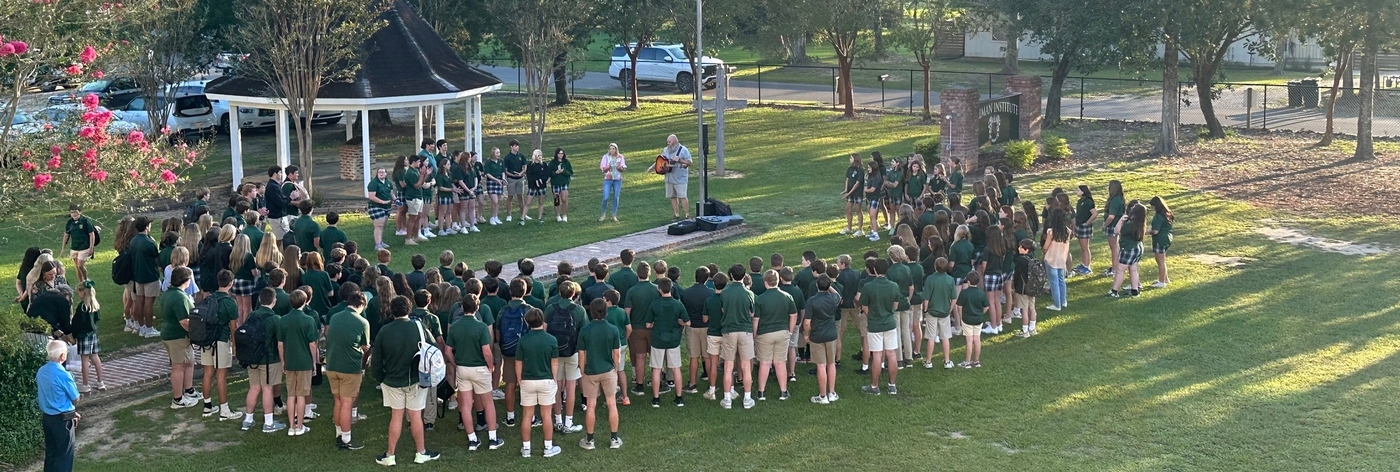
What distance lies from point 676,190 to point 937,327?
323 inches

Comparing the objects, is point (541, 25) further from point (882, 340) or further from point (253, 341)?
point (253, 341)

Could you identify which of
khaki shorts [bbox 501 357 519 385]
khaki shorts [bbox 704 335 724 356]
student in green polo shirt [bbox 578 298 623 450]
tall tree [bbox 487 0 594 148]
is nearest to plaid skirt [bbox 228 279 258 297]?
khaki shorts [bbox 501 357 519 385]

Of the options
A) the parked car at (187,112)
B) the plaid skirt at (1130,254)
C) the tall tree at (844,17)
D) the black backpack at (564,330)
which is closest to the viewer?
the black backpack at (564,330)

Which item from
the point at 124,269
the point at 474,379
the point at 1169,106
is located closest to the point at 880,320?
the point at 474,379

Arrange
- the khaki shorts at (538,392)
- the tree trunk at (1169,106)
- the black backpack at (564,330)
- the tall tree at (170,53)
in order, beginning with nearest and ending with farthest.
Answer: the khaki shorts at (538,392)
the black backpack at (564,330)
the tall tree at (170,53)
the tree trunk at (1169,106)

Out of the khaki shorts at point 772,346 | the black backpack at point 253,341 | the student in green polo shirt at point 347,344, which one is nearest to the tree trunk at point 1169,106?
the khaki shorts at point 772,346

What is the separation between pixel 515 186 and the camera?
2084 centimetres

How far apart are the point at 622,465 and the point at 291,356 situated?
290cm

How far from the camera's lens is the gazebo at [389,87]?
23.3m

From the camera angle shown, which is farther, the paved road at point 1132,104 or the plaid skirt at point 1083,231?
the paved road at point 1132,104

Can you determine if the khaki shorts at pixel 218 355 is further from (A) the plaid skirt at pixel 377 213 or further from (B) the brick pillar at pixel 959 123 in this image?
(B) the brick pillar at pixel 959 123

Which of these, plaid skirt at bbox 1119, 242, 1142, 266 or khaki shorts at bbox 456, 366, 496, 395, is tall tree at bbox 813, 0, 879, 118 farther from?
khaki shorts at bbox 456, 366, 496, 395

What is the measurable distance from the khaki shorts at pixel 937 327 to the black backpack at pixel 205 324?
6624mm

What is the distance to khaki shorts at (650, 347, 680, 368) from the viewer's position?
12.2 m
